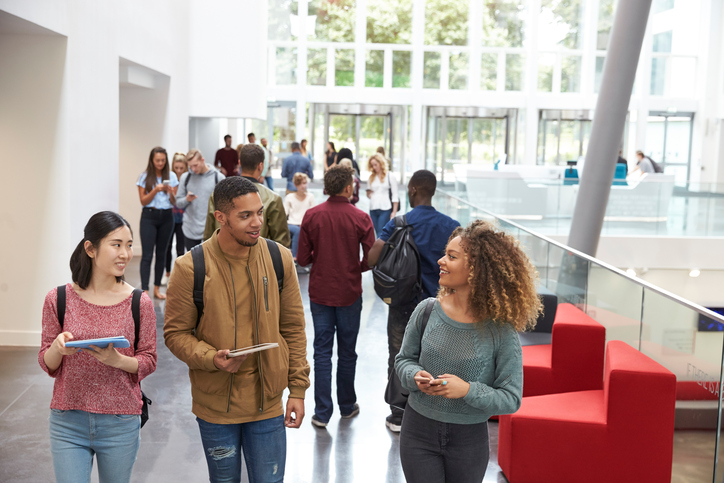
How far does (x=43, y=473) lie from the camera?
4305mm

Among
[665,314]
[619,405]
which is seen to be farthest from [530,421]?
[665,314]

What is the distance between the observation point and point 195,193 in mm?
8516

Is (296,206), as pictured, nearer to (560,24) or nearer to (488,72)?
(488,72)

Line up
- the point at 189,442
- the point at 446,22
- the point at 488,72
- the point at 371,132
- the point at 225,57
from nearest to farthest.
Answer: the point at 189,442
the point at 225,57
the point at 488,72
the point at 446,22
the point at 371,132

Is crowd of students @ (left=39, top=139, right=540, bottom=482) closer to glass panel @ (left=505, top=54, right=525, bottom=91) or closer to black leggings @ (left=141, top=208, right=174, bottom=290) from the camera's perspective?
black leggings @ (left=141, top=208, right=174, bottom=290)

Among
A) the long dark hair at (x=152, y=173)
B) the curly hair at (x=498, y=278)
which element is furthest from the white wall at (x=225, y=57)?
the curly hair at (x=498, y=278)

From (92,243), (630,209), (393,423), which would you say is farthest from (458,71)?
(92,243)

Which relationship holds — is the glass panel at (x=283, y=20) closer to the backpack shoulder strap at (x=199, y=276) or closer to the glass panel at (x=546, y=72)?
the glass panel at (x=546, y=72)

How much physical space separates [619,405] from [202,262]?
254 cm

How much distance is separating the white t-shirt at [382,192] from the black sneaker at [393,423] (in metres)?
7.23

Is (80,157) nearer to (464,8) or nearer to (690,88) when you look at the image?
(464,8)

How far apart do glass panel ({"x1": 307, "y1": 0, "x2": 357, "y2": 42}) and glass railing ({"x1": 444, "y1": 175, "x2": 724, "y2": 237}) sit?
1390cm

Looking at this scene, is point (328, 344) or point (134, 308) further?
point (328, 344)

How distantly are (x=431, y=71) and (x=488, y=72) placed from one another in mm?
2153
